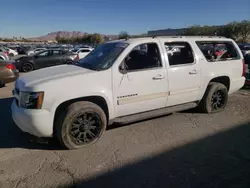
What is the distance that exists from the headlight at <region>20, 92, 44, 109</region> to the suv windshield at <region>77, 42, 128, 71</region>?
1.11m

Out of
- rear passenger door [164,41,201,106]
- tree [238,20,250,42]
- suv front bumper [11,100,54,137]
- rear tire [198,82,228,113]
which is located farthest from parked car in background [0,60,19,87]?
tree [238,20,250,42]

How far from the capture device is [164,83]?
4.62 m

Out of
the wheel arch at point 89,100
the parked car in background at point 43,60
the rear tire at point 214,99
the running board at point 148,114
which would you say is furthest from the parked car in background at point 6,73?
the rear tire at point 214,99

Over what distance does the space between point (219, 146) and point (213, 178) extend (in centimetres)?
104

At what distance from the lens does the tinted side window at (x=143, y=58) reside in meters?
4.39

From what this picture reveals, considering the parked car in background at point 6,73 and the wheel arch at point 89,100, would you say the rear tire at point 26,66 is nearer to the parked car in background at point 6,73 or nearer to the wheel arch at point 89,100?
the parked car in background at point 6,73

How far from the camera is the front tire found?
3807 mm

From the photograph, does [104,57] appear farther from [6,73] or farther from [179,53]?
[6,73]

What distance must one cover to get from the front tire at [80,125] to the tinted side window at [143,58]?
1036 mm

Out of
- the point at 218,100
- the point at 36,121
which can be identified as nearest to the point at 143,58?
the point at 36,121

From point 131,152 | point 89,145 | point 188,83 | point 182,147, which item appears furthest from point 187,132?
point 89,145

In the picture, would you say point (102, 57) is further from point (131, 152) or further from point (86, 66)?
point (131, 152)

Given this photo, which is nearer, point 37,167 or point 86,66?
point 37,167

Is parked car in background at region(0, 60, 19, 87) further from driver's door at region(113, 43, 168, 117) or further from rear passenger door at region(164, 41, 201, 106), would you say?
rear passenger door at region(164, 41, 201, 106)
